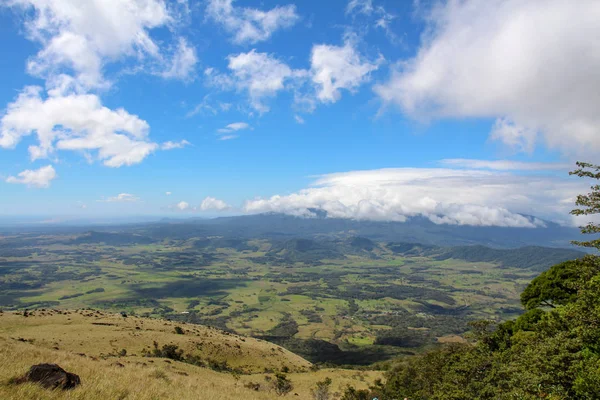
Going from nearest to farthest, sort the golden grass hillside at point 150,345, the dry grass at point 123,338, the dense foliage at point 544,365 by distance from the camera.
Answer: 1. the dense foliage at point 544,365
2. the golden grass hillside at point 150,345
3. the dry grass at point 123,338

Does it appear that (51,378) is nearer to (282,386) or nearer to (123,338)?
(282,386)

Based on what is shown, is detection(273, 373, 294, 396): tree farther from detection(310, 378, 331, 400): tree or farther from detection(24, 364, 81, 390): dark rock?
detection(24, 364, 81, 390): dark rock

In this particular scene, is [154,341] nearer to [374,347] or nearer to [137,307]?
[374,347]

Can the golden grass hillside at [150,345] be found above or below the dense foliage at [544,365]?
below

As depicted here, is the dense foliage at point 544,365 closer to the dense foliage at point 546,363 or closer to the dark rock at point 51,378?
the dense foliage at point 546,363

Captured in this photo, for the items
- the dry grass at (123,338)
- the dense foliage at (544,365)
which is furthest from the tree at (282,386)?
the dry grass at (123,338)

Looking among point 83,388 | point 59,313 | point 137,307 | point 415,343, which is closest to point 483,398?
point 83,388

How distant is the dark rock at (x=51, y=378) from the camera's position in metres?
11.1

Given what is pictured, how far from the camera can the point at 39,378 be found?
1162cm

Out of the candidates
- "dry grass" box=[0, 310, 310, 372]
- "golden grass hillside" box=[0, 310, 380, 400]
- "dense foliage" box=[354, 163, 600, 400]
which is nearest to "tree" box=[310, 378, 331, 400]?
"golden grass hillside" box=[0, 310, 380, 400]

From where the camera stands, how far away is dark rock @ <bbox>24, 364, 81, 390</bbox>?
11.1m

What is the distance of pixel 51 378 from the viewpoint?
455 inches

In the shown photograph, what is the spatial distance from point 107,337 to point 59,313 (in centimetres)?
2270

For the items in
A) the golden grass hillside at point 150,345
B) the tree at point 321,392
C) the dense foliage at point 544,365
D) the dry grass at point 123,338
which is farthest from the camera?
the dry grass at point 123,338
